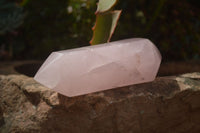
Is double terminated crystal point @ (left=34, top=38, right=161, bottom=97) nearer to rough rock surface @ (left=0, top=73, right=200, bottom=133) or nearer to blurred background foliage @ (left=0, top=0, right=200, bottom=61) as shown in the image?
rough rock surface @ (left=0, top=73, right=200, bottom=133)

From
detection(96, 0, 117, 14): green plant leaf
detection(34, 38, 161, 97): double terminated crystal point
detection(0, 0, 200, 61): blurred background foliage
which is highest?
detection(96, 0, 117, 14): green plant leaf

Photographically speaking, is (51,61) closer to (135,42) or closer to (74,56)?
(74,56)

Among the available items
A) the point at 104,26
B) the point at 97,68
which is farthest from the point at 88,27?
the point at 97,68

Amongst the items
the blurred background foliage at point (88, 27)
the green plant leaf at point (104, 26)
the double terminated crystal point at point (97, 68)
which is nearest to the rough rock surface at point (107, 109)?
the double terminated crystal point at point (97, 68)

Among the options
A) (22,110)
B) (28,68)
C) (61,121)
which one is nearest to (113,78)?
(61,121)

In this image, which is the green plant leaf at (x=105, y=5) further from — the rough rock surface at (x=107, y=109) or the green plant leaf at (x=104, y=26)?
the rough rock surface at (x=107, y=109)

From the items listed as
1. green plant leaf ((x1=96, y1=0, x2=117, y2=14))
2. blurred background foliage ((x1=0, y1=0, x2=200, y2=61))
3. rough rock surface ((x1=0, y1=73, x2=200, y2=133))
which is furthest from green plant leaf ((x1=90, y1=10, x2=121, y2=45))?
blurred background foliage ((x1=0, y1=0, x2=200, y2=61))
